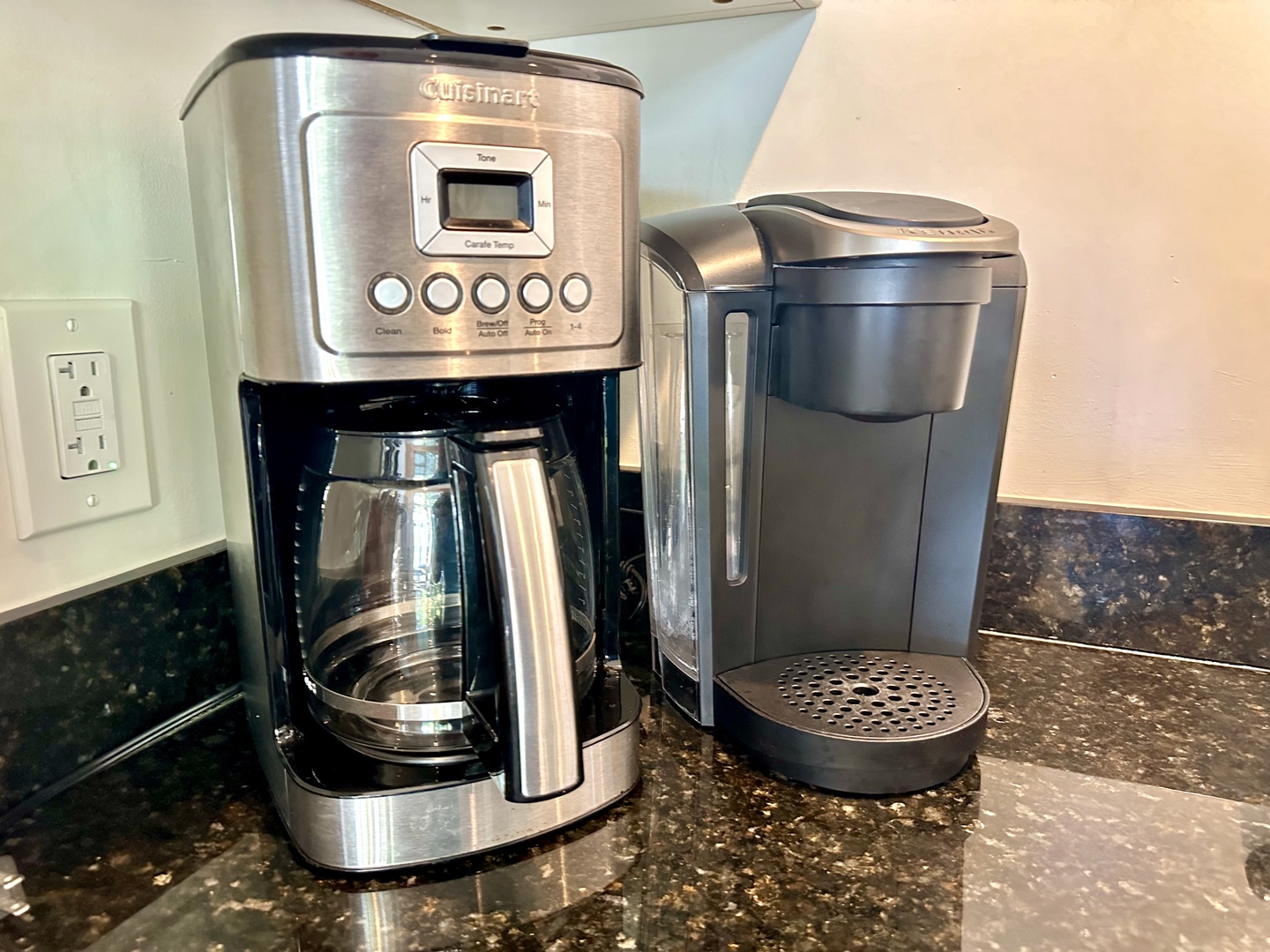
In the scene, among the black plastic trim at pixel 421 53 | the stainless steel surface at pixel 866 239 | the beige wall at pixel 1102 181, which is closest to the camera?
A: the black plastic trim at pixel 421 53

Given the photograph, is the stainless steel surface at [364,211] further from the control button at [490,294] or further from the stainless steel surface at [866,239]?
the stainless steel surface at [866,239]

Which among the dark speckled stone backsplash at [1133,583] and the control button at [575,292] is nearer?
the control button at [575,292]

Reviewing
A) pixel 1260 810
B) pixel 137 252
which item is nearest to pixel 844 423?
pixel 1260 810

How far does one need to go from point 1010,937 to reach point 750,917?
0.13m

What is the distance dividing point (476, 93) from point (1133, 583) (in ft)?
2.22

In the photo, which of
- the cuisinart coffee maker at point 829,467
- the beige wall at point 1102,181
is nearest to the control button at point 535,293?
the cuisinart coffee maker at point 829,467

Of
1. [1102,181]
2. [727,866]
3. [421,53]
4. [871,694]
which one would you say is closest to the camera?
[421,53]

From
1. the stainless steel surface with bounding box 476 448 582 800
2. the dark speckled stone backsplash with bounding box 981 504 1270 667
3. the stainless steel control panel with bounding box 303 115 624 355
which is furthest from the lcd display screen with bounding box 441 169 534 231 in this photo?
the dark speckled stone backsplash with bounding box 981 504 1270 667

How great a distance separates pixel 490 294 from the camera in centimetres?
44

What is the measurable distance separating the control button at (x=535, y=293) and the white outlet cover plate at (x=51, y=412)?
324mm

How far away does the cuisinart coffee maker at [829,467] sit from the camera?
1.79ft

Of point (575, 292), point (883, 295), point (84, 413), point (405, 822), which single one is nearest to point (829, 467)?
point (883, 295)

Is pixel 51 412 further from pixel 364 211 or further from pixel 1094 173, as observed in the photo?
pixel 1094 173

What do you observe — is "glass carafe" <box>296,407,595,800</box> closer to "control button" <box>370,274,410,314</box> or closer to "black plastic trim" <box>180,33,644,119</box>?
"control button" <box>370,274,410,314</box>
